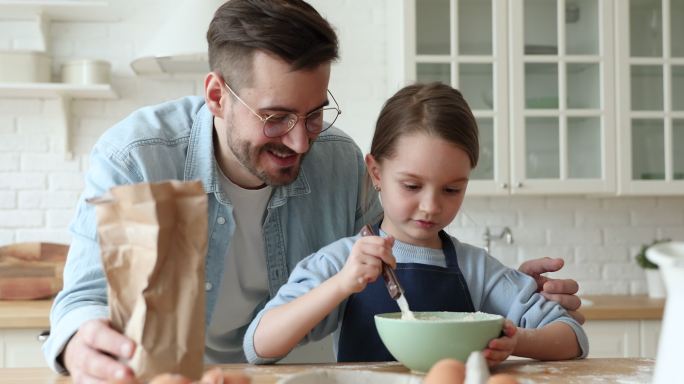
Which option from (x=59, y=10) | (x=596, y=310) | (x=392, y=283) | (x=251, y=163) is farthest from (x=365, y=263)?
(x=59, y=10)

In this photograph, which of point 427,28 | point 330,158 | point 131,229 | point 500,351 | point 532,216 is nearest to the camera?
point 131,229

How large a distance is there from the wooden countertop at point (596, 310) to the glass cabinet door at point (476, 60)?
2.16 ft

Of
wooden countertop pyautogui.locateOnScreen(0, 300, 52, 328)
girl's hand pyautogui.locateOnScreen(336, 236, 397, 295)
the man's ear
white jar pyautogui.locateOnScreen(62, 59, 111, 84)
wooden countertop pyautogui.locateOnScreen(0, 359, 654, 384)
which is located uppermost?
white jar pyautogui.locateOnScreen(62, 59, 111, 84)

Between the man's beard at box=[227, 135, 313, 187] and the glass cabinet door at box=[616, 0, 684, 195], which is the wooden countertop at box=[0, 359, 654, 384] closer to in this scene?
the man's beard at box=[227, 135, 313, 187]

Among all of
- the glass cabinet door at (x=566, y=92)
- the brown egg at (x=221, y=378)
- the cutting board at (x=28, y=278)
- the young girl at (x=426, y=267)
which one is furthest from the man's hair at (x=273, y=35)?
the glass cabinet door at (x=566, y=92)

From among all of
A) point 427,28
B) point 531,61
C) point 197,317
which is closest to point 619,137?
point 531,61

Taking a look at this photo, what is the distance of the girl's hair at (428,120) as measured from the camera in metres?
1.69

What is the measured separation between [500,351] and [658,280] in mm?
2930

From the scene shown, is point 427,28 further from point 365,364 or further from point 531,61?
point 365,364

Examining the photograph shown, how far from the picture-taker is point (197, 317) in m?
1.03

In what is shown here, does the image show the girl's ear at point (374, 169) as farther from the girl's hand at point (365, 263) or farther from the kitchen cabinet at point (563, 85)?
the kitchen cabinet at point (563, 85)

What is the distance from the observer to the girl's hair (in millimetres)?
1692

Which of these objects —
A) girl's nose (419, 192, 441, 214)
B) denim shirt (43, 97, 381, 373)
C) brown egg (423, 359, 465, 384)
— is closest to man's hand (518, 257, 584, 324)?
girl's nose (419, 192, 441, 214)

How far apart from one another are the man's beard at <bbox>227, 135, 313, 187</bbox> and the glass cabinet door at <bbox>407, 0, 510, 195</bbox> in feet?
6.66
